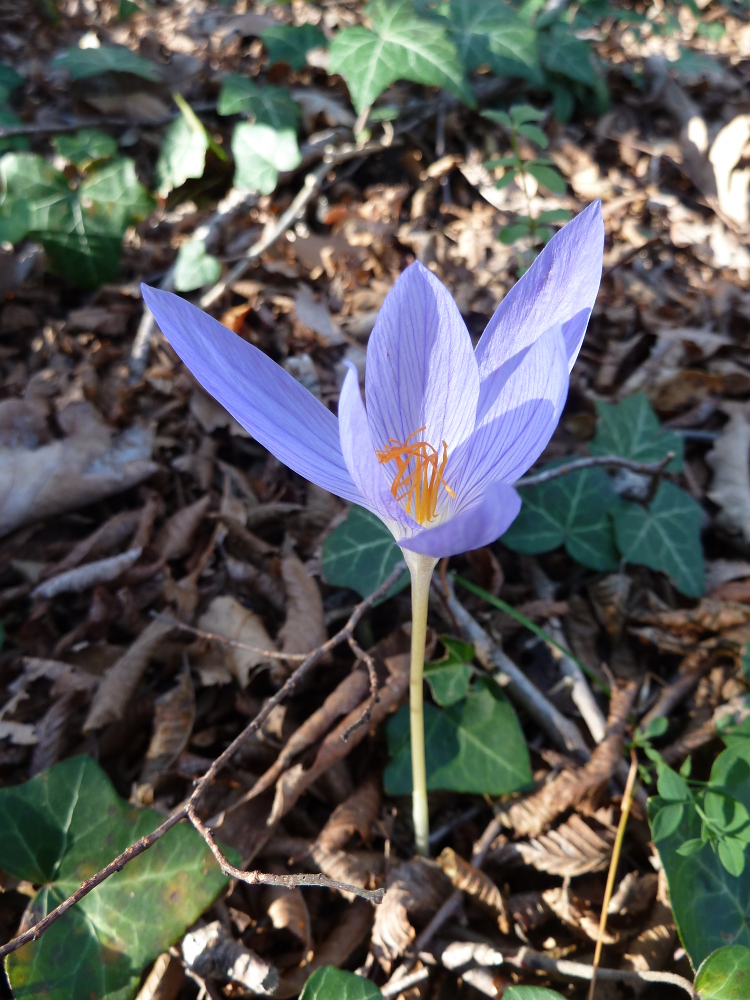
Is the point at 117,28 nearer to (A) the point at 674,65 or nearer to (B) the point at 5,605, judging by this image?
(A) the point at 674,65

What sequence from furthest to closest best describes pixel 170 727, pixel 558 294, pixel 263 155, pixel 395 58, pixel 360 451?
pixel 263 155 < pixel 395 58 < pixel 170 727 < pixel 558 294 < pixel 360 451

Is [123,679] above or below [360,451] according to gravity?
below

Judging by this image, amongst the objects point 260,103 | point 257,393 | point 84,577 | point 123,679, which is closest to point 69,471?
point 84,577

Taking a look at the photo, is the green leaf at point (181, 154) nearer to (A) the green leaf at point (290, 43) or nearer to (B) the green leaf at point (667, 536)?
(A) the green leaf at point (290, 43)

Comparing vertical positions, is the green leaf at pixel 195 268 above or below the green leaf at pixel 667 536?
above

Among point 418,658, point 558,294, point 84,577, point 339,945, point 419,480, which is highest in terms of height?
point 558,294

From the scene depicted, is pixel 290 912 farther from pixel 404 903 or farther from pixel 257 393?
pixel 257 393

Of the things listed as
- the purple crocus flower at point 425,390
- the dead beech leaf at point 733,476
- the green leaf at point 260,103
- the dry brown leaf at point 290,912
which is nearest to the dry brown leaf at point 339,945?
the dry brown leaf at point 290,912
